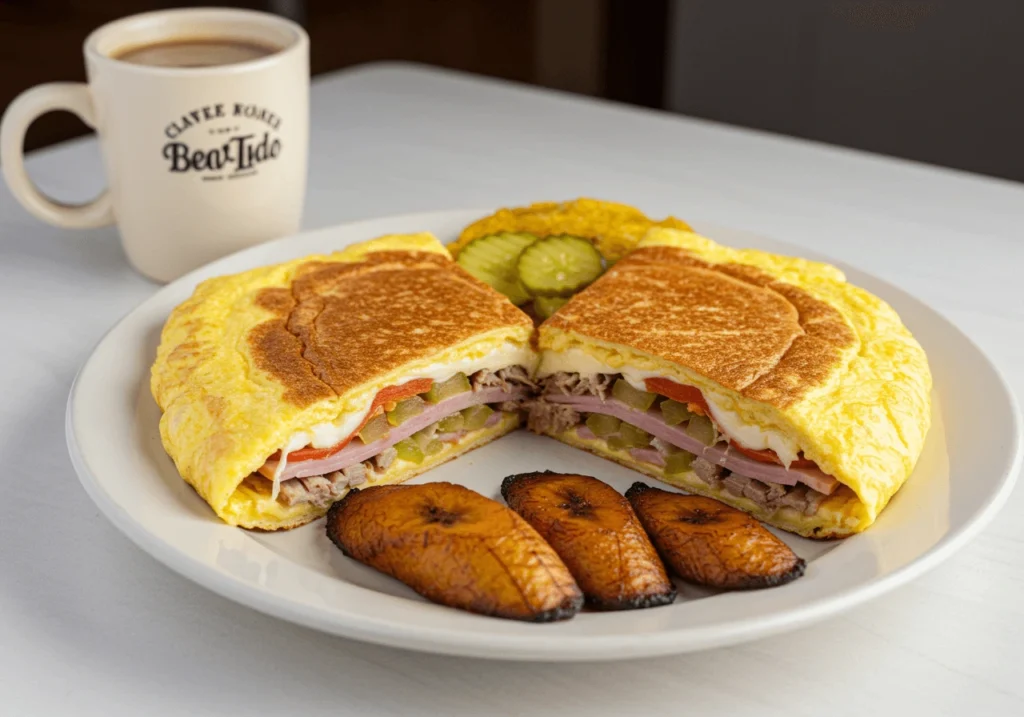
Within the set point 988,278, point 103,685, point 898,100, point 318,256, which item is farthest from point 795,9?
point 103,685

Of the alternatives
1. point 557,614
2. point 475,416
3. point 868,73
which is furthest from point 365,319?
point 868,73

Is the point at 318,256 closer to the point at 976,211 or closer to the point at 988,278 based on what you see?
the point at 988,278

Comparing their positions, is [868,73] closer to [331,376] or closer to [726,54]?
[726,54]

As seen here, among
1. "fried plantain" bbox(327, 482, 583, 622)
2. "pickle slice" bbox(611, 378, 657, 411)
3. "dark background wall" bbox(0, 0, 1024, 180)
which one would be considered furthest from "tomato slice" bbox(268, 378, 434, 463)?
"dark background wall" bbox(0, 0, 1024, 180)

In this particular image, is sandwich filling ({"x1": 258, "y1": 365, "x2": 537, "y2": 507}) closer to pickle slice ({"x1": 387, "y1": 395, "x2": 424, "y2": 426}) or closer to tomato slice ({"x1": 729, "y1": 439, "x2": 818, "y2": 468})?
pickle slice ({"x1": 387, "y1": 395, "x2": 424, "y2": 426})

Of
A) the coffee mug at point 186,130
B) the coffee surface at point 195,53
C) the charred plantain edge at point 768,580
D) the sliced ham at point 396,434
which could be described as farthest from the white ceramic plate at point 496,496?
the coffee surface at point 195,53

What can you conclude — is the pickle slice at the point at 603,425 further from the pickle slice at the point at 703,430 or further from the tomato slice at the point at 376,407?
the tomato slice at the point at 376,407
